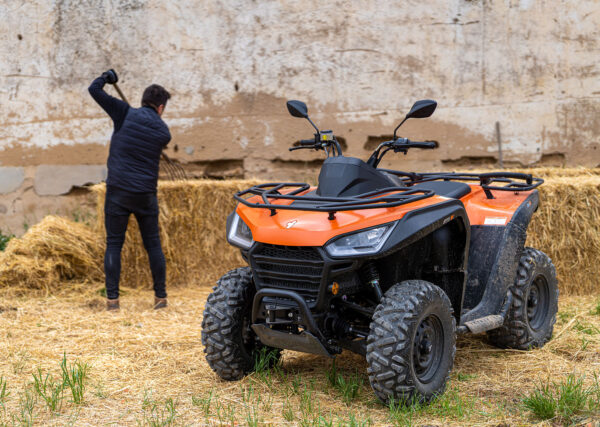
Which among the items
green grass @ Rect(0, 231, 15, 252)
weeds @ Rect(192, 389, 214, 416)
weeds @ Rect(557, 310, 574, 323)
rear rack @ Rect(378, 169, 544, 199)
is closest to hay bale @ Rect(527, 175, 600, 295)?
weeds @ Rect(557, 310, 574, 323)

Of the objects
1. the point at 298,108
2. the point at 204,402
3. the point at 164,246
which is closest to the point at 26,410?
the point at 204,402

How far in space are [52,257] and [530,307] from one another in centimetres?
422

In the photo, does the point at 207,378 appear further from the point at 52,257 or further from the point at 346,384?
the point at 52,257

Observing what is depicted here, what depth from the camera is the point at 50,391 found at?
3.22m

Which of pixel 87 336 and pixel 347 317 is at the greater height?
pixel 347 317

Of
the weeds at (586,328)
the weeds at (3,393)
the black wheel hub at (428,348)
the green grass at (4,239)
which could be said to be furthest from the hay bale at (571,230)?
the green grass at (4,239)

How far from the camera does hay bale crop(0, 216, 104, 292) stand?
579 centimetres

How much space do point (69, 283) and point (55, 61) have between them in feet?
9.76

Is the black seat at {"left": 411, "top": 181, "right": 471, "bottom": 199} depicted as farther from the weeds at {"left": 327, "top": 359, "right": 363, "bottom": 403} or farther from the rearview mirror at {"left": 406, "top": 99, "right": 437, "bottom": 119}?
the weeds at {"left": 327, "top": 359, "right": 363, "bottom": 403}

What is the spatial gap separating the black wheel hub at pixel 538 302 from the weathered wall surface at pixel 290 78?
329 cm

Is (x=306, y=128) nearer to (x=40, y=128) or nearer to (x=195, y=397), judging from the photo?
(x=40, y=128)

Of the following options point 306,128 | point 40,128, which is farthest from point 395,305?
point 40,128

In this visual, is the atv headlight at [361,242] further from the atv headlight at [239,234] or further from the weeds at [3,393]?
the weeds at [3,393]

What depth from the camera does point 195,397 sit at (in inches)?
124
